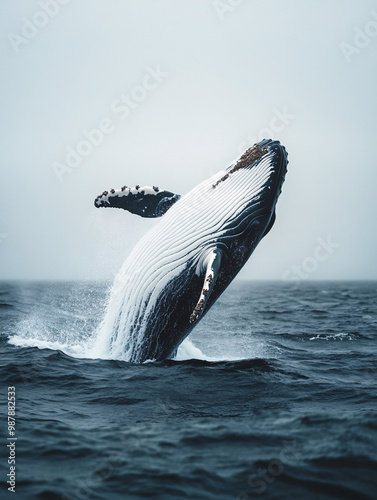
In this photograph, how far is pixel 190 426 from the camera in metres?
6.32

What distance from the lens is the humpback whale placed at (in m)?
8.85

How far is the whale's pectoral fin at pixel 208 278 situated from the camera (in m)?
7.69

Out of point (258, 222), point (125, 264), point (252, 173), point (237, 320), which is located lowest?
point (237, 320)

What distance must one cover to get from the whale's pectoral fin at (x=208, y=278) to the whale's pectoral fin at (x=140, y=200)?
1920mm

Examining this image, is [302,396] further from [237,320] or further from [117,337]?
[237,320]

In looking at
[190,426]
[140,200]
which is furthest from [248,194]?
[190,426]

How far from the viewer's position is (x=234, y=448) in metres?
5.71

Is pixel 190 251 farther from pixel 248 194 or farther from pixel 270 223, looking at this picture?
pixel 270 223

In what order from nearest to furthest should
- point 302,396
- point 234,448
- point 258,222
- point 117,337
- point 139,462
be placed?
point 139,462, point 234,448, point 302,396, point 258,222, point 117,337

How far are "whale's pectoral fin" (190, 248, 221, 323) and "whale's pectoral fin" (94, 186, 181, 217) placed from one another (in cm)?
192

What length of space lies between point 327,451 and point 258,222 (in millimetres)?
4278

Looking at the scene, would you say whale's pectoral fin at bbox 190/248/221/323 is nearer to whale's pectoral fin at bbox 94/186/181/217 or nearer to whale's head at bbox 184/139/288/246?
whale's head at bbox 184/139/288/246

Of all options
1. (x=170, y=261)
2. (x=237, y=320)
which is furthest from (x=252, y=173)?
(x=237, y=320)

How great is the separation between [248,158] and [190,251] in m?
2.02
